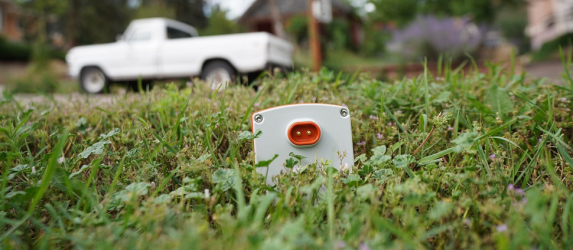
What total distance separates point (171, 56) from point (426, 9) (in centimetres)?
1507

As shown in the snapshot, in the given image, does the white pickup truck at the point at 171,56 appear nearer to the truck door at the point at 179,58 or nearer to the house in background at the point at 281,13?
the truck door at the point at 179,58

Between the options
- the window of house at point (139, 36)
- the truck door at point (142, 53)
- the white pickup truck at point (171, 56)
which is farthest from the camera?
the window of house at point (139, 36)

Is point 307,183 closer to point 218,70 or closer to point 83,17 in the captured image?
point 218,70

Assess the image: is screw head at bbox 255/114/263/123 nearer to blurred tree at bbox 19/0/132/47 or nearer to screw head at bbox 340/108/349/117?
screw head at bbox 340/108/349/117

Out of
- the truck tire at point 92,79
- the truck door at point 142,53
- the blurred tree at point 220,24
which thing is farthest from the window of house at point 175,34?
the blurred tree at point 220,24

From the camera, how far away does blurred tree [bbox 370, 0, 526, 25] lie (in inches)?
728

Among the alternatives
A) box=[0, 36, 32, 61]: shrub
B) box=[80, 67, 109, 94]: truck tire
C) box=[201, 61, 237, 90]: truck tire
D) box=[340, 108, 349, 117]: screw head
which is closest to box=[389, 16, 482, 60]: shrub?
box=[201, 61, 237, 90]: truck tire

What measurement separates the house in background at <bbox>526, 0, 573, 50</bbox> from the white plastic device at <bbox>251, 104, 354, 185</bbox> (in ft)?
61.2

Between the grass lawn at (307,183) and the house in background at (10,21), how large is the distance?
101 ft

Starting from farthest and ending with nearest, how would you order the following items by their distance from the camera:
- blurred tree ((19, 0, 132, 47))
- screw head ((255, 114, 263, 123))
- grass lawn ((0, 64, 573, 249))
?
1. blurred tree ((19, 0, 132, 47))
2. screw head ((255, 114, 263, 123))
3. grass lawn ((0, 64, 573, 249))

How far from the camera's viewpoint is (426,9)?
772 inches

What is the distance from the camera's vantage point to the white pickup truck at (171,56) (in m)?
7.37

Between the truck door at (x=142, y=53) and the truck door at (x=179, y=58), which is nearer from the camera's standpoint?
the truck door at (x=179, y=58)

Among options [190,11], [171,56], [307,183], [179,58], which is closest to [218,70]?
[179,58]
